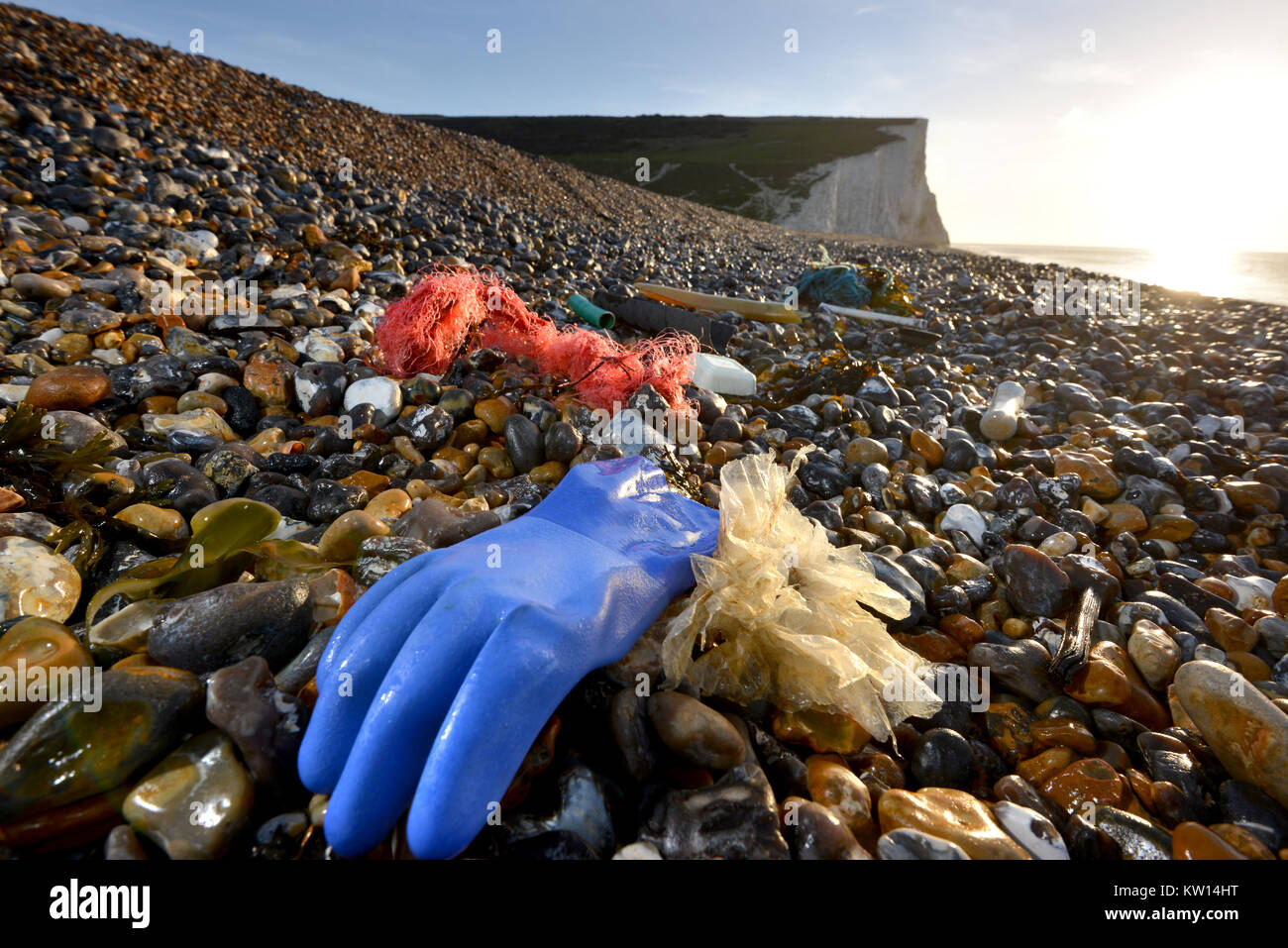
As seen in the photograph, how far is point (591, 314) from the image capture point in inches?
231

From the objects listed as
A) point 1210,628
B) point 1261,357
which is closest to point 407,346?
point 1210,628

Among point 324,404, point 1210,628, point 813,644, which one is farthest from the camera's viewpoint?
point 324,404

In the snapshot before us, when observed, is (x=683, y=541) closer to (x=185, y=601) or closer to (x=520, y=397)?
(x=185, y=601)

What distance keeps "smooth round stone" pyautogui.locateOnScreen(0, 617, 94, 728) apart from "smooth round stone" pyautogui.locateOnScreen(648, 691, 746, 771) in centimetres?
154

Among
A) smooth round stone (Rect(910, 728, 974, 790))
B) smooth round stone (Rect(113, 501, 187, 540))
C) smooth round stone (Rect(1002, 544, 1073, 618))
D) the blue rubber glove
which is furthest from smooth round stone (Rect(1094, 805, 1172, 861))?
smooth round stone (Rect(113, 501, 187, 540))

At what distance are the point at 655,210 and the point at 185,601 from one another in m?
21.8

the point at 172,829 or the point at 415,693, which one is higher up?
the point at 415,693

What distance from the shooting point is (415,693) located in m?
1.38

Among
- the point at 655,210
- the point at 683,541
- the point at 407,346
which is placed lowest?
the point at 683,541

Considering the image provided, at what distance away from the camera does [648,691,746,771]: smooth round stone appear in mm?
1595

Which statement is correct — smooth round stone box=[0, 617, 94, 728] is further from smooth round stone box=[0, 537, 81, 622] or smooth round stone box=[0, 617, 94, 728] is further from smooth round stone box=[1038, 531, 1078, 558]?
smooth round stone box=[1038, 531, 1078, 558]

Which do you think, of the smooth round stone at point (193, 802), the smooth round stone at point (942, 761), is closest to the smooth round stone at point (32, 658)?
the smooth round stone at point (193, 802)

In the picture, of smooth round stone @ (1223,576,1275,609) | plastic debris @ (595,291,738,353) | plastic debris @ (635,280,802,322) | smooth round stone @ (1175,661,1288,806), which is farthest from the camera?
plastic debris @ (635,280,802,322)

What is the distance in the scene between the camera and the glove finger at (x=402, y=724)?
1302 millimetres
